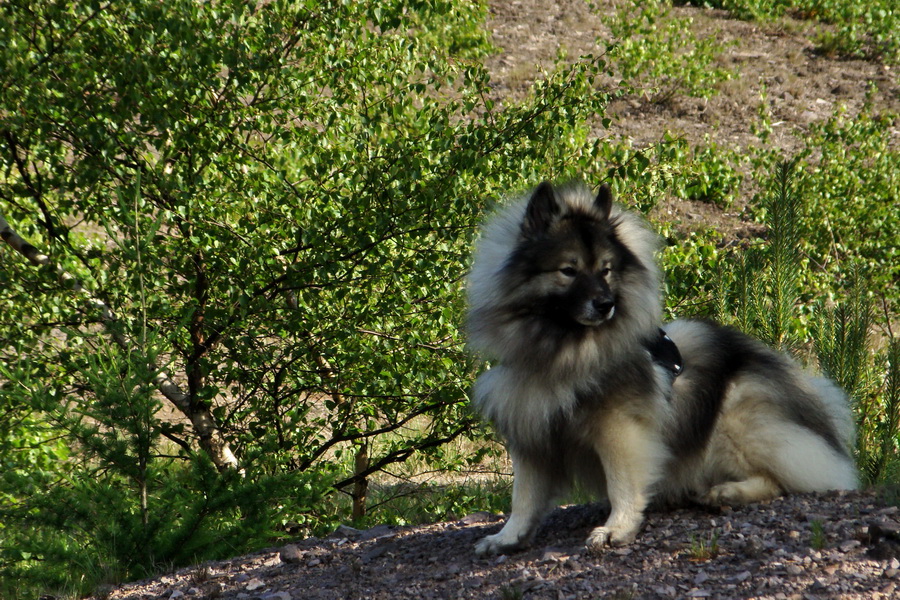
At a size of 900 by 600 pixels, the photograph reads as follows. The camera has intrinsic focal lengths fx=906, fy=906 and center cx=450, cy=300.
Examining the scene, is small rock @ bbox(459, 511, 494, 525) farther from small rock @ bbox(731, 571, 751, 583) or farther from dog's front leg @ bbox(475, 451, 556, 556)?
small rock @ bbox(731, 571, 751, 583)

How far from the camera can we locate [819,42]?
725 inches

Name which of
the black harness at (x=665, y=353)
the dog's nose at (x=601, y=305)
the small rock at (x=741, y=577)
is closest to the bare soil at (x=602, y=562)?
the small rock at (x=741, y=577)

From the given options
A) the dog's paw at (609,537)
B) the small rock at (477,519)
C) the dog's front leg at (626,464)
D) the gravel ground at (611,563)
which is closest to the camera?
the gravel ground at (611,563)

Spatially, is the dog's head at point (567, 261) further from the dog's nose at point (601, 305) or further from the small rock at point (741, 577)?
the small rock at point (741, 577)

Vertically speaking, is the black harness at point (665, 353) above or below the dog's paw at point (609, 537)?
above

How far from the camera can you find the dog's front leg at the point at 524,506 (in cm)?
435

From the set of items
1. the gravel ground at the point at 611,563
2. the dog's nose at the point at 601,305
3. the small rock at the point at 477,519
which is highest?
the dog's nose at the point at 601,305

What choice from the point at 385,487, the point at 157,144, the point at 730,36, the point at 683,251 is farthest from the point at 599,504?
the point at 730,36

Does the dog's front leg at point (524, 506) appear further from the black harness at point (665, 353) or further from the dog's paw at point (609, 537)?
the black harness at point (665, 353)

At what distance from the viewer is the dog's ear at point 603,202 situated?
441 centimetres

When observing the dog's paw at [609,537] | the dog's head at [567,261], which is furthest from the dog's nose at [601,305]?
the dog's paw at [609,537]

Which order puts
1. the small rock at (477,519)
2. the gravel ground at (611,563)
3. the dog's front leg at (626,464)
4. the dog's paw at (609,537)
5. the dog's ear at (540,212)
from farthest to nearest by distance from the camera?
the small rock at (477,519), the dog's ear at (540,212), the dog's front leg at (626,464), the dog's paw at (609,537), the gravel ground at (611,563)

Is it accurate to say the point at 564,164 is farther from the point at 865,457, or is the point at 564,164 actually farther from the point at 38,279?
the point at 38,279

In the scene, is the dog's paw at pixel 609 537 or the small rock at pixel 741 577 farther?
the dog's paw at pixel 609 537
